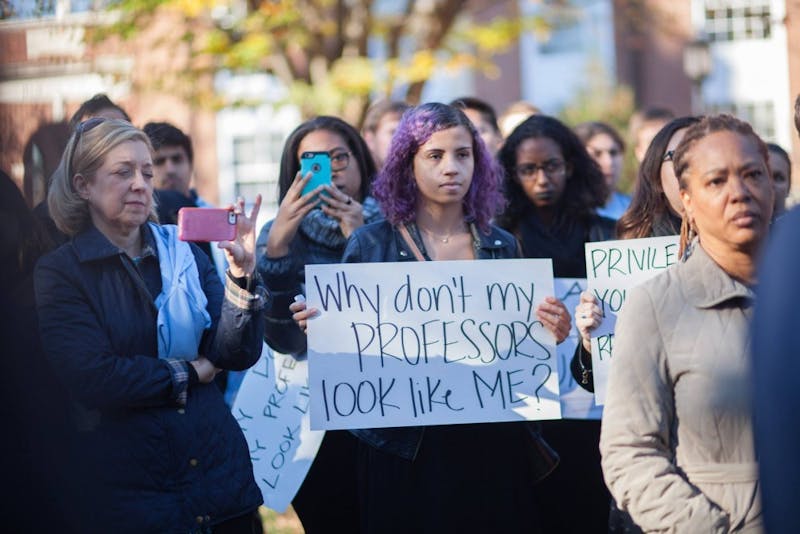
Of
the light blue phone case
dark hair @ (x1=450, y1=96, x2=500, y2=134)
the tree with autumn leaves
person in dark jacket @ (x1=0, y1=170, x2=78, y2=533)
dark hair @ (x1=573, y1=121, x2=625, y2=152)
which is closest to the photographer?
person in dark jacket @ (x1=0, y1=170, x2=78, y2=533)

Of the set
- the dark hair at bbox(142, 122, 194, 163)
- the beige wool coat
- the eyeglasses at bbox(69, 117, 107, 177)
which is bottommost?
the beige wool coat

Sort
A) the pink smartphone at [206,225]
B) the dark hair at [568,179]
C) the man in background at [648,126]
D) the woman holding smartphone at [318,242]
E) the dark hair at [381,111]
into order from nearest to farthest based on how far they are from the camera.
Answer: the pink smartphone at [206,225] < the woman holding smartphone at [318,242] < the dark hair at [568,179] < the dark hair at [381,111] < the man in background at [648,126]

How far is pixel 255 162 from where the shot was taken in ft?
81.3

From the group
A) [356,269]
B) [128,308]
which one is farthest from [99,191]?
[356,269]

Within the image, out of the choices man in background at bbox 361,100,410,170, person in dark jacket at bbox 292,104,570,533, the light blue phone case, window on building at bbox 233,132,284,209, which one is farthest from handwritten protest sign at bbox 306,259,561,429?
window on building at bbox 233,132,284,209

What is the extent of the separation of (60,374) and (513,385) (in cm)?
168

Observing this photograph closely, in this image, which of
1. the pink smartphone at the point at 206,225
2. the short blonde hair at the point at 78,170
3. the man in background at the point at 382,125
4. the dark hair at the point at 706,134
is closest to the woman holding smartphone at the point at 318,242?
the man in background at the point at 382,125

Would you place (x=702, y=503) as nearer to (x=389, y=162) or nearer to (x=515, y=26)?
(x=389, y=162)

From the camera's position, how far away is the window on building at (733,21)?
91.3 feet

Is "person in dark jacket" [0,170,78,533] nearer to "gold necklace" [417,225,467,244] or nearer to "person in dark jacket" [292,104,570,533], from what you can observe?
"person in dark jacket" [292,104,570,533]

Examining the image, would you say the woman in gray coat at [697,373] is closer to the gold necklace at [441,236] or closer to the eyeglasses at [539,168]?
the gold necklace at [441,236]

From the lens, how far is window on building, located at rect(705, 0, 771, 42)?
27828mm

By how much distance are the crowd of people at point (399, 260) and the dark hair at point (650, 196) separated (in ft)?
0.03

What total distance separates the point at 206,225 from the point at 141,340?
1.46ft
